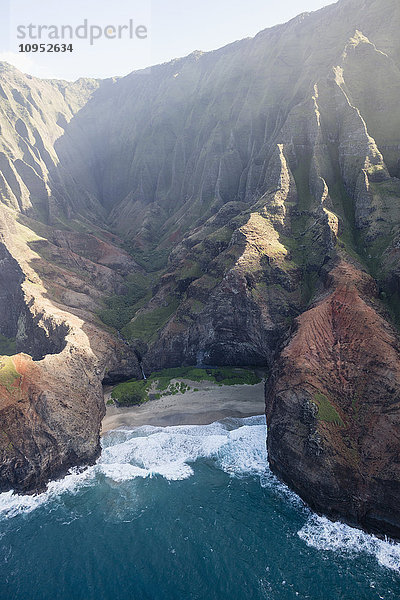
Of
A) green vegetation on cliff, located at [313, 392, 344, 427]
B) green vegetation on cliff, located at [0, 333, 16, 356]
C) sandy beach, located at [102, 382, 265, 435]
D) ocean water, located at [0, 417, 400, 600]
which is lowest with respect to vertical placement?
ocean water, located at [0, 417, 400, 600]

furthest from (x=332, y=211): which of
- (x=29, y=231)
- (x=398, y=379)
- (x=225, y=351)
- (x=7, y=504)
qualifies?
(x=29, y=231)

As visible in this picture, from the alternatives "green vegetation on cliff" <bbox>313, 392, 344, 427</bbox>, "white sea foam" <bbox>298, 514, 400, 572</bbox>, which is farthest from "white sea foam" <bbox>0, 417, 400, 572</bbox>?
"green vegetation on cliff" <bbox>313, 392, 344, 427</bbox>

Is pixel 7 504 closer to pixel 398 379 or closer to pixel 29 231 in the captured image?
pixel 398 379

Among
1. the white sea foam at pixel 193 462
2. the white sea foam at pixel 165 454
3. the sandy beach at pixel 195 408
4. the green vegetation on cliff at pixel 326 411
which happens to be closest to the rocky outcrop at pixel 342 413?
the green vegetation on cliff at pixel 326 411

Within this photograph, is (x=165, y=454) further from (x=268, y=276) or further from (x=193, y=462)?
(x=268, y=276)

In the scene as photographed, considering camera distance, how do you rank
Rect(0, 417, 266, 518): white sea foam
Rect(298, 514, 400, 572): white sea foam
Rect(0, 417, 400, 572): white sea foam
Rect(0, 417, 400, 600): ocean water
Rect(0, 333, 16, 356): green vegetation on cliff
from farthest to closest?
Rect(0, 333, 16, 356): green vegetation on cliff, Rect(0, 417, 266, 518): white sea foam, Rect(0, 417, 400, 572): white sea foam, Rect(298, 514, 400, 572): white sea foam, Rect(0, 417, 400, 600): ocean water

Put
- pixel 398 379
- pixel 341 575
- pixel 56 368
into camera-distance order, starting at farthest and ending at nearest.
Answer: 1. pixel 56 368
2. pixel 398 379
3. pixel 341 575

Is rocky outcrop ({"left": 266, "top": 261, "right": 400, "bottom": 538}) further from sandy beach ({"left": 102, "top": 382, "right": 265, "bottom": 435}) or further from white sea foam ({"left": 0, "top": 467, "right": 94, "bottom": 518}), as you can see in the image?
white sea foam ({"left": 0, "top": 467, "right": 94, "bottom": 518})
